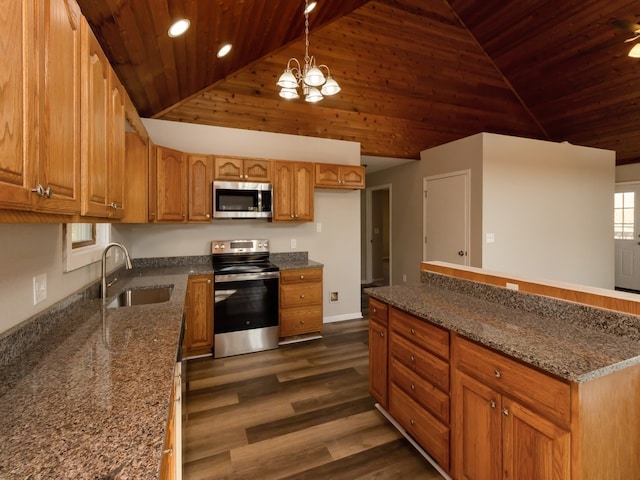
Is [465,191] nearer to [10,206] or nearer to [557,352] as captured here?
[557,352]

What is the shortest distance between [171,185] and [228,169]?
62cm

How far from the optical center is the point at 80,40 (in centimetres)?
109

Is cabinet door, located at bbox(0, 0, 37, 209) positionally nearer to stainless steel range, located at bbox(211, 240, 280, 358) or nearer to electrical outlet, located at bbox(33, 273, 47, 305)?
electrical outlet, located at bbox(33, 273, 47, 305)

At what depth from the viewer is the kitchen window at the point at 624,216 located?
5.97 metres

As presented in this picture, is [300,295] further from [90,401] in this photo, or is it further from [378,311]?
[90,401]

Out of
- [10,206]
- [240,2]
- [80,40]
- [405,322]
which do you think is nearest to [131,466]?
[10,206]

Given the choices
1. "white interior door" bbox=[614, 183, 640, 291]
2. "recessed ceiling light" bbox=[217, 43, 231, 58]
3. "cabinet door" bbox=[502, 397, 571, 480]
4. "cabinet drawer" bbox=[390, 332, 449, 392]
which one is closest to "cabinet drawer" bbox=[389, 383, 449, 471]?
"cabinet drawer" bbox=[390, 332, 449, 392]

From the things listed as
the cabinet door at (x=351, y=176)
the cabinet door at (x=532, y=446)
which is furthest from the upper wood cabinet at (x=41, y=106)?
the cabinet door at (x=351, y=176)

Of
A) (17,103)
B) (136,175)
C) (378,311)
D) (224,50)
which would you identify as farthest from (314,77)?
(17,103)

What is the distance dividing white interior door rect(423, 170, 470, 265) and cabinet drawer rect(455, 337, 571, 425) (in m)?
3.14

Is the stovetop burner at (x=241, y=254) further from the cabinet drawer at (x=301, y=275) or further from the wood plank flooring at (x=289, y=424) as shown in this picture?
the wood plank flooring at (x=289, y=424)

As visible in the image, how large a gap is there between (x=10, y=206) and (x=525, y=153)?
5.34 meters

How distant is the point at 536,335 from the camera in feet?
4.48

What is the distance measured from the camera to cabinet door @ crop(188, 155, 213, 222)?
129 inches
